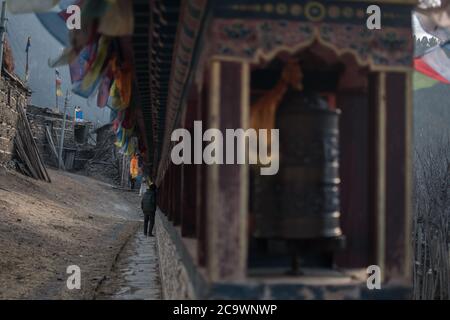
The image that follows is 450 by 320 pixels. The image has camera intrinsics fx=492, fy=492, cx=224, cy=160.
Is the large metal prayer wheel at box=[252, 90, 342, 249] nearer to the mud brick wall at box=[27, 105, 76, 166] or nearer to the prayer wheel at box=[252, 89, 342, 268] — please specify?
the prayer wheel at box=[252, 89, 342, 268]

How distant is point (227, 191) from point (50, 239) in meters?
11.7

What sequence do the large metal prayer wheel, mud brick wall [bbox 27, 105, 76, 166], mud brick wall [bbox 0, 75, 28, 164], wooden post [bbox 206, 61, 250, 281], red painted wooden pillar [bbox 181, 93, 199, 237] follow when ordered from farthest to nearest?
1. mud brick wall [bbox 27, 105, 76, 166]
2. mud brick wall [bbox 0, 75, 28, 164]
3. red painted wooden pillar [bbox 181, 93, 199, 237]
4. the large metal prayer wheel
5. wooden post [bbox 206, 61, 250, 281]

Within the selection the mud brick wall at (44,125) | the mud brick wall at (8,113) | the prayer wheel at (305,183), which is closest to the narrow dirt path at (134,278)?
the prayer wheel at (305,183)

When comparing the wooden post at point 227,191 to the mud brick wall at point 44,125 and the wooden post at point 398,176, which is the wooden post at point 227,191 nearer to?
the wooden post at point 398,176

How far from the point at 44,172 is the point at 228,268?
2543 cm

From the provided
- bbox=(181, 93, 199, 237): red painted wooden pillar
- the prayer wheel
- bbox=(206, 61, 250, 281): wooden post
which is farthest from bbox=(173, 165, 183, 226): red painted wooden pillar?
bbox=(206, 61, 250, 281): wooden post

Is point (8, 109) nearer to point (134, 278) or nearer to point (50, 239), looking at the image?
point (50, 239)

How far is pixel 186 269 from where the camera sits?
168 inches

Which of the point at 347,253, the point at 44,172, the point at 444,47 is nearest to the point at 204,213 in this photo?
the point at 347,253

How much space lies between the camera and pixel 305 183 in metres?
3.67

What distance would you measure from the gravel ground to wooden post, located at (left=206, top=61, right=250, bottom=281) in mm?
5268

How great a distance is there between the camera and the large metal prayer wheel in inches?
145

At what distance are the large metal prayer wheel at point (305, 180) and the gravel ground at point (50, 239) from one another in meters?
5.12
